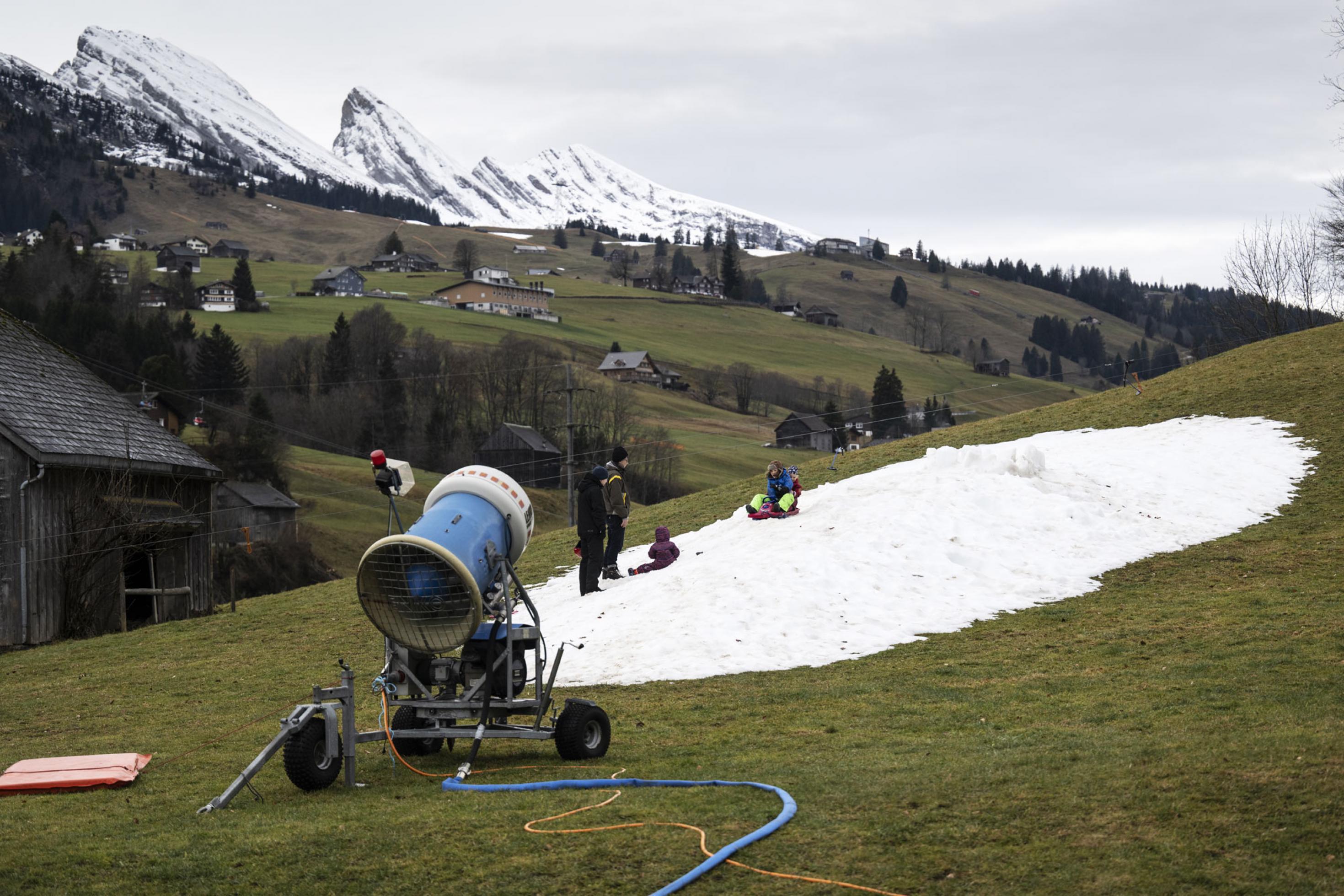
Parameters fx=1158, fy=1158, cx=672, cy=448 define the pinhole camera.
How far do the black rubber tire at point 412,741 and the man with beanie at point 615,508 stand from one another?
28.4 ft

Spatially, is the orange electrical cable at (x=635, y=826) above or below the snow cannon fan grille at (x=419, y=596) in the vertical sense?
below

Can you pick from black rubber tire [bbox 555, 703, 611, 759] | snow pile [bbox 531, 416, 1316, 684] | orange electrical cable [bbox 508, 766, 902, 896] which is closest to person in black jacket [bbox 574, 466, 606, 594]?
snow pile [bbox 531, 416, 1316, 684]

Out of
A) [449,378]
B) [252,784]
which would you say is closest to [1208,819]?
[252,784]

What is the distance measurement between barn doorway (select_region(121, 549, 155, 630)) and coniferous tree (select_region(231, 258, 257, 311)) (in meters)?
124

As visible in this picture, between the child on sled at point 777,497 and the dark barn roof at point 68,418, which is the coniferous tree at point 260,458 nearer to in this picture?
the dark barn roof at point 68,418

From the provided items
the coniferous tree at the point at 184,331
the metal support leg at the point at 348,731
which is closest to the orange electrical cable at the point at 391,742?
the metal support leg at the point at 348,731

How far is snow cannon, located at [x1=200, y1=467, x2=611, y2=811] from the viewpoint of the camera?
10820 mm

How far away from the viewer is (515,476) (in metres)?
99.4

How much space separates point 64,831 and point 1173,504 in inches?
867

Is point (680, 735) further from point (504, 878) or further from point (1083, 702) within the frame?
point (504, 878)

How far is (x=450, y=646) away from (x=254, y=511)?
7305 centimetres

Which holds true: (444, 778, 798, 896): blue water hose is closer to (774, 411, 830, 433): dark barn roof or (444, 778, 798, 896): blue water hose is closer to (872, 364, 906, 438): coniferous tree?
(774, 411, 830, 433): dark barn roof

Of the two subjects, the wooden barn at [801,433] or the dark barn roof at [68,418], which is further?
the wooden barn at [801,433]

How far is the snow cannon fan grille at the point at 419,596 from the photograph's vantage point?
1121 cm
